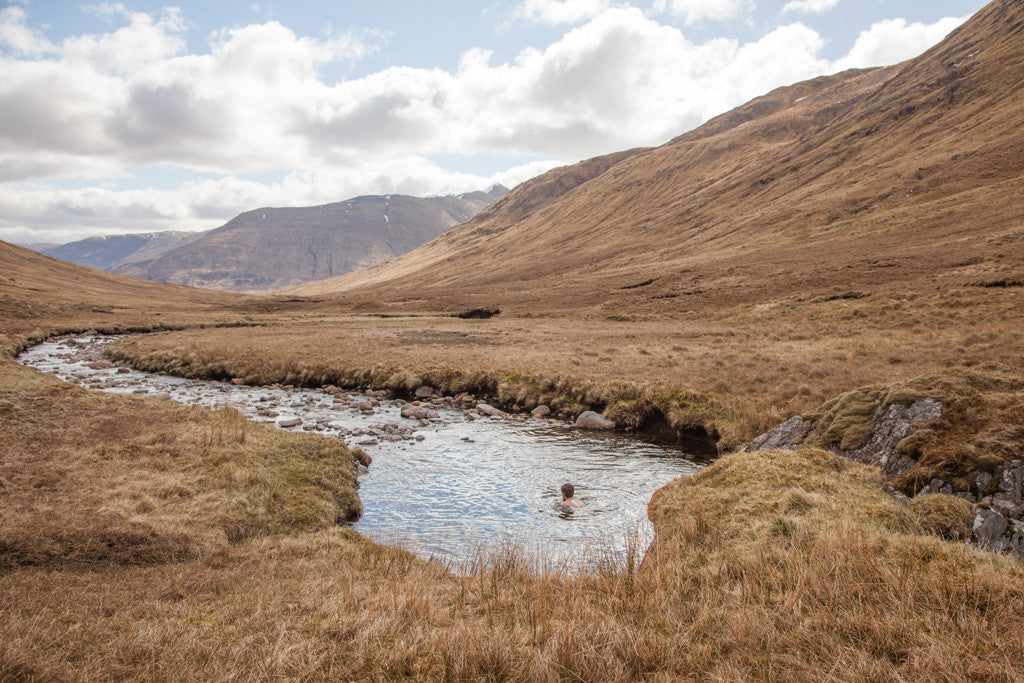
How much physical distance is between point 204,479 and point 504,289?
112m

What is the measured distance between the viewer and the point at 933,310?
39.0m

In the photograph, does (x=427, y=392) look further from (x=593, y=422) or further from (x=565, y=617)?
(x=565, y=617)

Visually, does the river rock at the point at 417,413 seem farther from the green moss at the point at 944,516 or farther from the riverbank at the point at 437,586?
the green moss at the point at 944,516

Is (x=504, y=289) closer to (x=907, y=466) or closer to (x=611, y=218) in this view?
(x=611, y=218)

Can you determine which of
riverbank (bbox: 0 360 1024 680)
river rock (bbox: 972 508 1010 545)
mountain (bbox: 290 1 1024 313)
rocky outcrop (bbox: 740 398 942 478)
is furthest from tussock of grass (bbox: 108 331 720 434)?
mountain (bbox: 290 1 1024 313)

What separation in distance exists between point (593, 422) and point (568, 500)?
8.55 m

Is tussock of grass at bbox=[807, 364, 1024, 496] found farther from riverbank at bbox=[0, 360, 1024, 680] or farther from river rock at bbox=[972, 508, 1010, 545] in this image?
riverbank at bbox=[0, 360, 1024, 680]

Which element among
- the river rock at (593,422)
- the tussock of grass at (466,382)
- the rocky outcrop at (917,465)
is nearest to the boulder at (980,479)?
the rocky outcrop at (917,465)

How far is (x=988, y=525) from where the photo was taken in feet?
26.2

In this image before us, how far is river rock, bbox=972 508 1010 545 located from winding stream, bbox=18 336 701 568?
5.31m

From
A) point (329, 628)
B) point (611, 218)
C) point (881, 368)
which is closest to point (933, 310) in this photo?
point (881, 368)

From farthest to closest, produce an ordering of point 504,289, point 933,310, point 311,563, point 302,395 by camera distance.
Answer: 1. point 504,289
2. point 933,310
3. point 302,395
4. point 311,563

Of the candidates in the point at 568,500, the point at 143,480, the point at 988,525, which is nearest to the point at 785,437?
the point at 568,500

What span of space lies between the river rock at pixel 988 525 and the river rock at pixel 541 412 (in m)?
17.7
